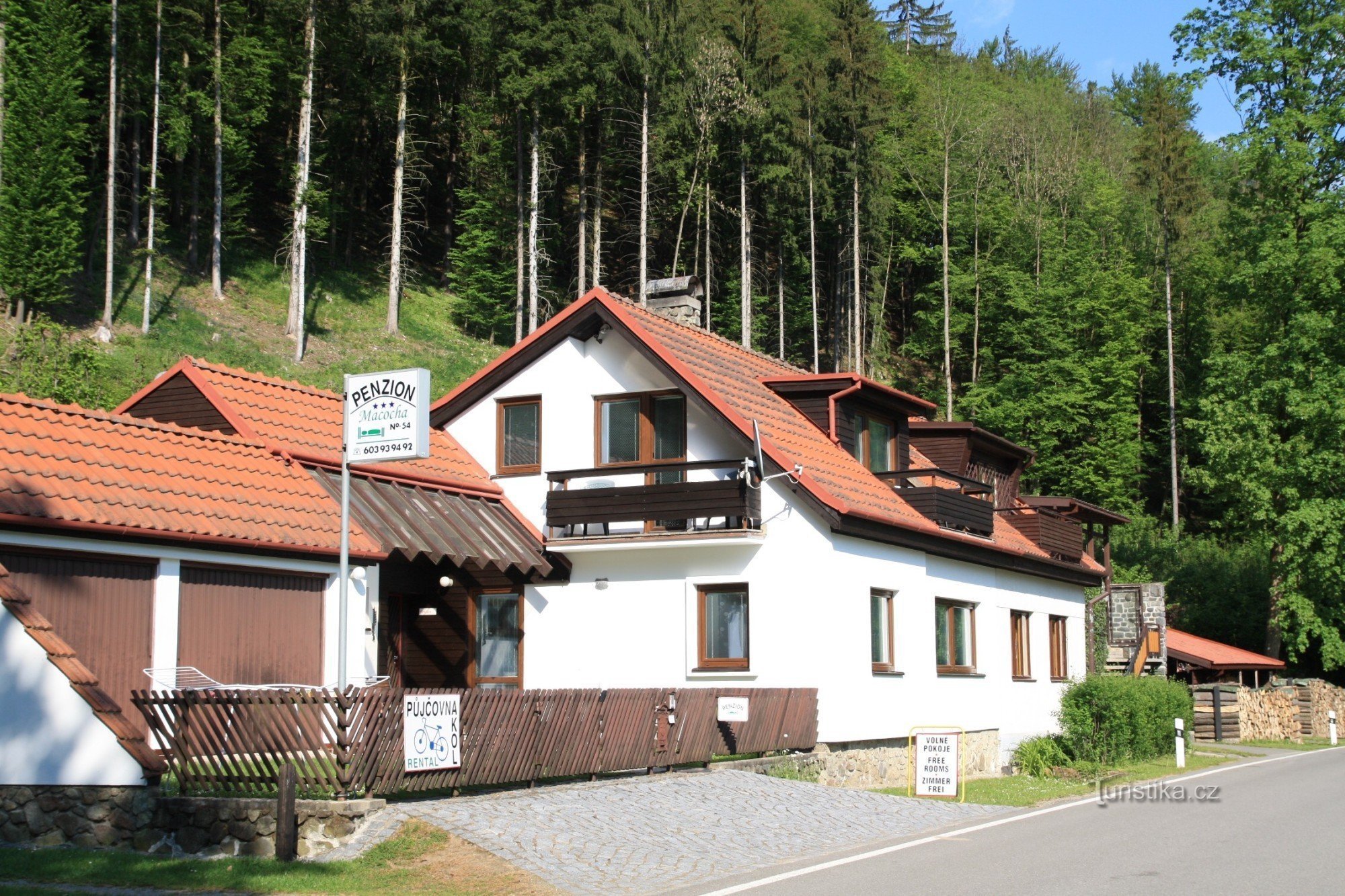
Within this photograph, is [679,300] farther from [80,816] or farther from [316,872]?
[316,872]

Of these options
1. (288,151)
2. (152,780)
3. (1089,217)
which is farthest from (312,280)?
(152,780)

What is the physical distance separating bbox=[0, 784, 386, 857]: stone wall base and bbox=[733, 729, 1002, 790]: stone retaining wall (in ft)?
22.5

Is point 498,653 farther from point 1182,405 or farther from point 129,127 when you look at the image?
point 1182,405

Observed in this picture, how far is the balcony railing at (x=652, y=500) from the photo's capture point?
65.0 ft

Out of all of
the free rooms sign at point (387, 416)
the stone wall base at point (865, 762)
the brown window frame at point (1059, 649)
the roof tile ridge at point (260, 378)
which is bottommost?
the stone wall base at point (865, 762)

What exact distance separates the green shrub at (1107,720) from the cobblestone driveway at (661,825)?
898cm

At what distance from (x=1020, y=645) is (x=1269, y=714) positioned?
13669 millimetres

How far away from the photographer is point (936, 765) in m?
17.7

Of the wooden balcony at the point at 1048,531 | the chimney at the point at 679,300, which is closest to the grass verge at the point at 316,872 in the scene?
the chimney at the point at 679,300

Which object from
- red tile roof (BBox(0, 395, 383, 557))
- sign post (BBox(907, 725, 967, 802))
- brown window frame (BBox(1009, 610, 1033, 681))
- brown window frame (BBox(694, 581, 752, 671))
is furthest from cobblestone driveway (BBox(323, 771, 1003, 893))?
brown window frame (BBox(1009, 610, 1033, 681))

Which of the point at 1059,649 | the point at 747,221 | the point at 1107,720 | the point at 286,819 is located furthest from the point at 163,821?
the point at 747,221

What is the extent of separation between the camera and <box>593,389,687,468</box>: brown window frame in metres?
21.7

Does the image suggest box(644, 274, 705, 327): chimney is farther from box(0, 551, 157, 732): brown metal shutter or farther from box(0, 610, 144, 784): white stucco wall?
box(0, 610, 144, 784): white stucco wall

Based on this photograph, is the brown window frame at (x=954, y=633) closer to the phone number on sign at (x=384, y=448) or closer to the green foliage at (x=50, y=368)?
the phone number on sign at (x=384, y=448)
